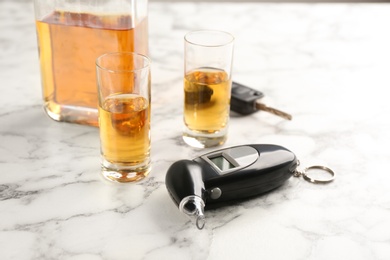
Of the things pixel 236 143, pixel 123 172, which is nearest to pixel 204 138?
pixel 236 143

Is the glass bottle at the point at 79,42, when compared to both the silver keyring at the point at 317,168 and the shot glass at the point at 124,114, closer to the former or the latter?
the shot glass at the point at 124,114

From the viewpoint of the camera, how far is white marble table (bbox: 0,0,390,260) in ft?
2.87

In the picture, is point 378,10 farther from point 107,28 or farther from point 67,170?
point 67,170

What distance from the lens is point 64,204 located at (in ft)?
3.08

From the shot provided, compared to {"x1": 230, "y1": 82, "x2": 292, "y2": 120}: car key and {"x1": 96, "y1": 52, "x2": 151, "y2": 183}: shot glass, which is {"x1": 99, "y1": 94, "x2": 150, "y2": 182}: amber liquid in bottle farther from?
{"x1": 230, "y1": 82, "x2": 292, "y2": 120}: car key

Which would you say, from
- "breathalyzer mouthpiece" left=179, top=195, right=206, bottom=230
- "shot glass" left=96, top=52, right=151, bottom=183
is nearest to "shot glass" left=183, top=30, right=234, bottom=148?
"shot glass" left=96, top=52, right=151, bottom=183

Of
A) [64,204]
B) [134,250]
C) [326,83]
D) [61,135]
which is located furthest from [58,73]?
[326,83]

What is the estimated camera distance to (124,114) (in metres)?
0.95

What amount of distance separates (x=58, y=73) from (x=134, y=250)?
37 centimetres

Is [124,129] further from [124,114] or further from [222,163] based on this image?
[222,163]

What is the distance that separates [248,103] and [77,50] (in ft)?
0.98

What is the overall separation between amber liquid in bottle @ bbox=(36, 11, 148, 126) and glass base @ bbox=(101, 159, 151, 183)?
151mm

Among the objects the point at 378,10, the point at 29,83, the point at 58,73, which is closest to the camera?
the point at 58,73

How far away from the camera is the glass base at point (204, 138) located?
1080 mm
